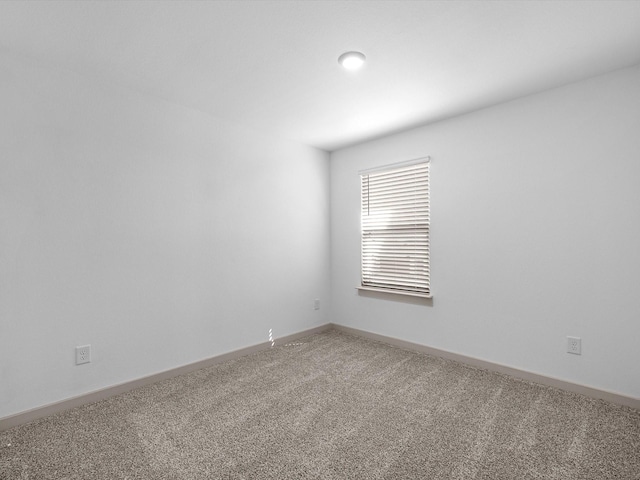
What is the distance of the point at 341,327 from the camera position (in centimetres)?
425

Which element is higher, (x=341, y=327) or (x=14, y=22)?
(x=14, y=22)

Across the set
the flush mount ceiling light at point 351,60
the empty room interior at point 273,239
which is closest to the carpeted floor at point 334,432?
the empty room interior at point 273,239

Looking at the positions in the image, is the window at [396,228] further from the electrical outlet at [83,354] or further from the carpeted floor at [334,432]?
the electrical outlet at [83,354]

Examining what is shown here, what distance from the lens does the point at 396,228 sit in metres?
3.71

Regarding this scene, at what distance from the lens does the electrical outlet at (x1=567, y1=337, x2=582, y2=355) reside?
2.52 m

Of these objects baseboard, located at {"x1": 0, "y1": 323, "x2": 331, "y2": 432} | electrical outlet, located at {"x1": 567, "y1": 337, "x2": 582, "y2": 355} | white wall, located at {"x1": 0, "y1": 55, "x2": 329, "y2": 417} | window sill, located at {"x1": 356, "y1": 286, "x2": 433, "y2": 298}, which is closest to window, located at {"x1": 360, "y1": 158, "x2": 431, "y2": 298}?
window sill, located at {"x1": 356, "y1": 286, "x2": 433, "y2": 298}

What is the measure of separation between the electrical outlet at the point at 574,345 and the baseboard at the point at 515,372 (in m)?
0.24

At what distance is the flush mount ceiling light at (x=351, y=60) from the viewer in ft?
7.09

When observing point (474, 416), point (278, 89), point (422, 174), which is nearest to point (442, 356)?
point (474, 416)

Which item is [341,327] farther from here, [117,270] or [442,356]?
[117,270]

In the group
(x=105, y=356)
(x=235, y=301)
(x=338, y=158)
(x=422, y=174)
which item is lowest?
(x=105, y=356)

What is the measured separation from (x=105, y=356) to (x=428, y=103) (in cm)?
339

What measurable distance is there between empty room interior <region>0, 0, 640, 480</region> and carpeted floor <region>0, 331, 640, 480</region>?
2cm

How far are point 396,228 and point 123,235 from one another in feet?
8.82
